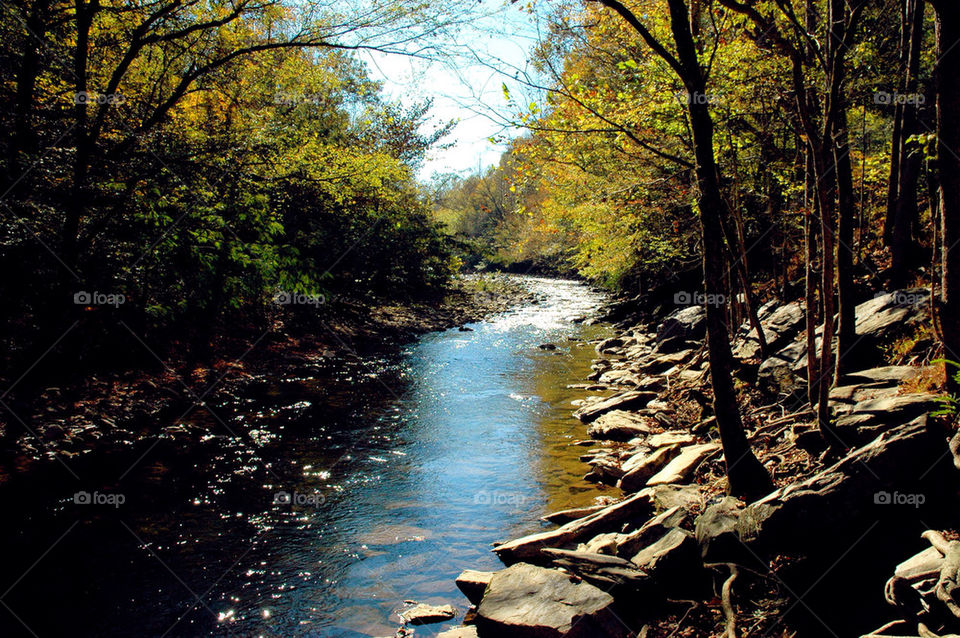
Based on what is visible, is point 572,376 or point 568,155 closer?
point 568,155

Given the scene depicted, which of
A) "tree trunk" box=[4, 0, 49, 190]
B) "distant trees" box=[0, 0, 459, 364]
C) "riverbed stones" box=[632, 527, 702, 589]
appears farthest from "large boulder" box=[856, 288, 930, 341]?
"tree trunk" box=[4, 0, 49, 190]

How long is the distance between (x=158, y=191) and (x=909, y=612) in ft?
35.7

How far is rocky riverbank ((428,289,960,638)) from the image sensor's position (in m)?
3.36

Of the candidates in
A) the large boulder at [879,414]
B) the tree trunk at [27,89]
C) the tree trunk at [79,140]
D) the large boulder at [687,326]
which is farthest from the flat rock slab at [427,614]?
the large boulder at [687,326]

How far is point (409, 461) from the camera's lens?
8.16 m

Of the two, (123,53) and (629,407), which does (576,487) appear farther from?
(123,53)

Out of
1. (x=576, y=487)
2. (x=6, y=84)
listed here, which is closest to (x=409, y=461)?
(x=576, y=487)

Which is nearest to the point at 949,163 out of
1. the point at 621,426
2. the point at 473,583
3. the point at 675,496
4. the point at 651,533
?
the point at 675,496

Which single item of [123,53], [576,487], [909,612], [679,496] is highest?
[123,53]

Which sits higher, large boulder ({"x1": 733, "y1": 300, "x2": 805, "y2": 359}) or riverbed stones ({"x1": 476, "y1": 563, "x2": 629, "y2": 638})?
large boulder ({"x1": 733, "y1": 300, "x2": 805, "y2": 359})

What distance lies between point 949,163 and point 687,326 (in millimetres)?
9791

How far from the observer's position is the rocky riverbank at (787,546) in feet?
11.0

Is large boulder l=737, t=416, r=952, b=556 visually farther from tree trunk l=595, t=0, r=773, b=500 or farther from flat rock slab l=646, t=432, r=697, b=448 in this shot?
flat rock slab l=646, t=432, r=697, b=448

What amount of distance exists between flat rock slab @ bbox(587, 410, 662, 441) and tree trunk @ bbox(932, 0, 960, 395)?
471cm
